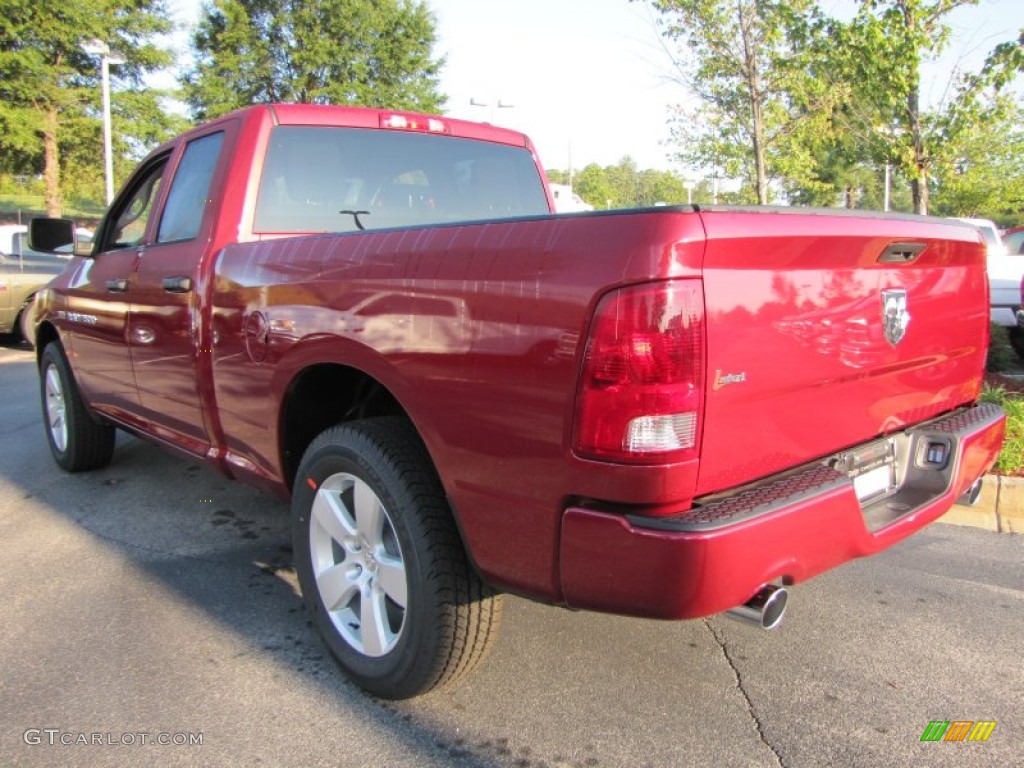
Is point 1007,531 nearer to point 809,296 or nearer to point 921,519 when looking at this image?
point 921,519

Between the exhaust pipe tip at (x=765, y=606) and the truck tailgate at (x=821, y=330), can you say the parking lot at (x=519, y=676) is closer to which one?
the exhaust pipe tip at (x=765, y=606)

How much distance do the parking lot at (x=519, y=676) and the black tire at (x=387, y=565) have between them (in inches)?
7.6

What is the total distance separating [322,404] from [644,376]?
1555 millimetres

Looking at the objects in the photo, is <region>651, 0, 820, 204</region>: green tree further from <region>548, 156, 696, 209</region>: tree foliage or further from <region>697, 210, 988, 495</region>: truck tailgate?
<region>697, 210, 988, 495</region>: truck tailgate

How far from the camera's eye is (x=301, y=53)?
28719 mm

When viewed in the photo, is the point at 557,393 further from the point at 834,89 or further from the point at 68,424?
the point at 834,89

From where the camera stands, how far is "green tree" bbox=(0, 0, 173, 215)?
24.2m

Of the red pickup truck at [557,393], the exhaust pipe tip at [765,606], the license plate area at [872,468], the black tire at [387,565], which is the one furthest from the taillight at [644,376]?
the license plate area at [872,468]

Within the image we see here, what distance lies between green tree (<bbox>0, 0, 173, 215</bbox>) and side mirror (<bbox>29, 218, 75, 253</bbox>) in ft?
77.3

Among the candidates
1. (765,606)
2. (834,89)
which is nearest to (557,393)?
(765,606)

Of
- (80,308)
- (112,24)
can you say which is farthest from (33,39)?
(80,308)

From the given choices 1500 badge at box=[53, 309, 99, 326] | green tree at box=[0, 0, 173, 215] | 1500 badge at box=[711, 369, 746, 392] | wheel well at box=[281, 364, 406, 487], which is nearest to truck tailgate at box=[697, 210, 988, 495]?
1500 badge at box=[711, 369, 746, 392]

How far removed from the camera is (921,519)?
8.29 feet

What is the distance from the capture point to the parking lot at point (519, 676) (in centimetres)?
239
